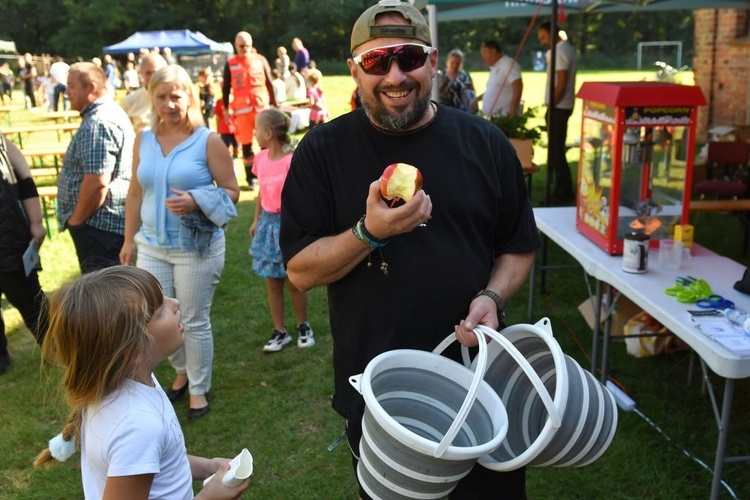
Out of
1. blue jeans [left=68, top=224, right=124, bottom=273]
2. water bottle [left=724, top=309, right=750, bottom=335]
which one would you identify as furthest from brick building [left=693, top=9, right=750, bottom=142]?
blue jeans [left=68, top=224, right=124, bottom=273]

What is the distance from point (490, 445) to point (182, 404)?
2.93m

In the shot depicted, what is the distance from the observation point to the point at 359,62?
1882mm

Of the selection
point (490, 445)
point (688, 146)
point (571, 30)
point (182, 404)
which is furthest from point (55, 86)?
point (571, 30)

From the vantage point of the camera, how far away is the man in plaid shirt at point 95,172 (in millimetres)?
3854

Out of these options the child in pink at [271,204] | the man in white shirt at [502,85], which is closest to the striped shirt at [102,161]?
the child in pink at [271,204]

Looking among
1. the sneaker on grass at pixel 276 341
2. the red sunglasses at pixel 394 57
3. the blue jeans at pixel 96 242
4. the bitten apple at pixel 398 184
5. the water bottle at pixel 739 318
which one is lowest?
the sneaker on grass at pixel 276 341

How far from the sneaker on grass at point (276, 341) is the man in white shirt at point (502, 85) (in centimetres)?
474

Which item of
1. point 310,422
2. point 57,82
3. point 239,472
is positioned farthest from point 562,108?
point 57,82

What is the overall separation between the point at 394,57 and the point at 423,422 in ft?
3.11

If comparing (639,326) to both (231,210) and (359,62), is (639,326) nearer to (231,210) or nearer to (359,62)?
(231,210)

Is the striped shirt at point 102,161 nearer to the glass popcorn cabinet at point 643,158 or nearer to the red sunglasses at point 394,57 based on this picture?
the red sunglasses at point 394,57

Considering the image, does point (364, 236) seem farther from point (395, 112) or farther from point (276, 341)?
point (276, 341)

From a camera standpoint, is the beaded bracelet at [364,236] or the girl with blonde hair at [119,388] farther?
the beaded bracelet at [364,236]

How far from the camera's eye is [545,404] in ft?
4.75
